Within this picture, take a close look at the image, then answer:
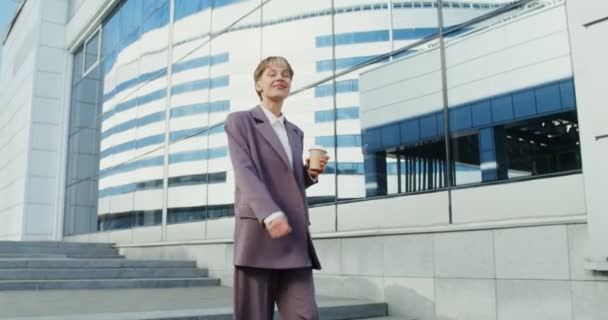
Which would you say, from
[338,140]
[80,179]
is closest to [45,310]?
[338,140]

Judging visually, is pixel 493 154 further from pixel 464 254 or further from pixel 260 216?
pixel 260 216

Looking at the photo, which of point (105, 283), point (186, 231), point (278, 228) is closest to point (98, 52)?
point (186, 231)

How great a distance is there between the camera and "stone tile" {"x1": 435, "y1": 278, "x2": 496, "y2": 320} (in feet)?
16.8

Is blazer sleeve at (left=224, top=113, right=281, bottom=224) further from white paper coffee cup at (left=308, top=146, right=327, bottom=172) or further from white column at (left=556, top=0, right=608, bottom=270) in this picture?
white column at (left=556, top=0, right=608, bottom=270)

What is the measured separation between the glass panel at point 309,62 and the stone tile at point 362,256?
1.04 metres

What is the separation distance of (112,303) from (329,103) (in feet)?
13.1

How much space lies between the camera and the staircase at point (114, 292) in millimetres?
5367

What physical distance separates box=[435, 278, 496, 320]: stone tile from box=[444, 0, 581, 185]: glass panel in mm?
1131

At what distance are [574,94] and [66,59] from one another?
20.1 metres

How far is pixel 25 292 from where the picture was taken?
314 inches

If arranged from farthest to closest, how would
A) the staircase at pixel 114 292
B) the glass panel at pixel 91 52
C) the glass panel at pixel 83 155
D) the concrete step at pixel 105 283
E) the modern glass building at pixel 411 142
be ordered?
the glass panel at pixel 91 52 → the glass panel at pixel 83 155 → the concrete step at pixel 105 283 → the staircase at pixel 114 292 → the modern glass building at pixel 411 142

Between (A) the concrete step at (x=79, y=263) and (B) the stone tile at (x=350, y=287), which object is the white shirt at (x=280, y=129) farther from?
(A) the concrete step at (x=79, y=263)

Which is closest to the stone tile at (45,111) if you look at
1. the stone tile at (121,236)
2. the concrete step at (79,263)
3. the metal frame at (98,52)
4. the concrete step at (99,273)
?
the metal frame at (98,52)

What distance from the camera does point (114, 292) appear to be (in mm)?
8141
